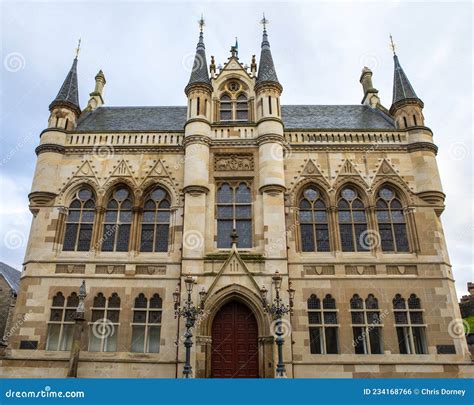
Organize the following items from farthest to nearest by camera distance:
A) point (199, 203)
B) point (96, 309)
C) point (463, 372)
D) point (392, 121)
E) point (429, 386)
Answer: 1. point (392, 121)
2. point (199, 203)
3. point (96, 309)
4. point (463, 372)
5. point (429, 386)

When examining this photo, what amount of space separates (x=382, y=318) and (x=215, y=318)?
23.7 ft

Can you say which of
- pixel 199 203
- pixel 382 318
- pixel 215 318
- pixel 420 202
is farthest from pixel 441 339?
pixel 199 203

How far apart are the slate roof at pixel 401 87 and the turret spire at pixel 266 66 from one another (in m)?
6.74

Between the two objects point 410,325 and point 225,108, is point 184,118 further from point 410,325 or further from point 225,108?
point 410,325

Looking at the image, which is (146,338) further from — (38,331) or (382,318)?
(382,318)

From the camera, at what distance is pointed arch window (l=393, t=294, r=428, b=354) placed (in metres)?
17.3

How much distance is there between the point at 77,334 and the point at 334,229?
12224 millimetres

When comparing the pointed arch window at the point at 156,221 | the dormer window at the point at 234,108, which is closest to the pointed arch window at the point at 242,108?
the dormer window at the point at 234,108

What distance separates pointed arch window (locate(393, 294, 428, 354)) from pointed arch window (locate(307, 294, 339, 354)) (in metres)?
2.70

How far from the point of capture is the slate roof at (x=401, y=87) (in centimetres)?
2220

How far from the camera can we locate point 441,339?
1716cm

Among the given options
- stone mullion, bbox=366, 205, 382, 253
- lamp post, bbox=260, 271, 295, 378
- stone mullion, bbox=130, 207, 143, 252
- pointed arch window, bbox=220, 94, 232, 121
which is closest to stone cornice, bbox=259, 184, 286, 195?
lamp post, bbox=260, 271, 295, 378

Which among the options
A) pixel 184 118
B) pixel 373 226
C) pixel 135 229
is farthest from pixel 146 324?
pixel 184 118

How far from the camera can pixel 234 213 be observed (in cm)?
1933
